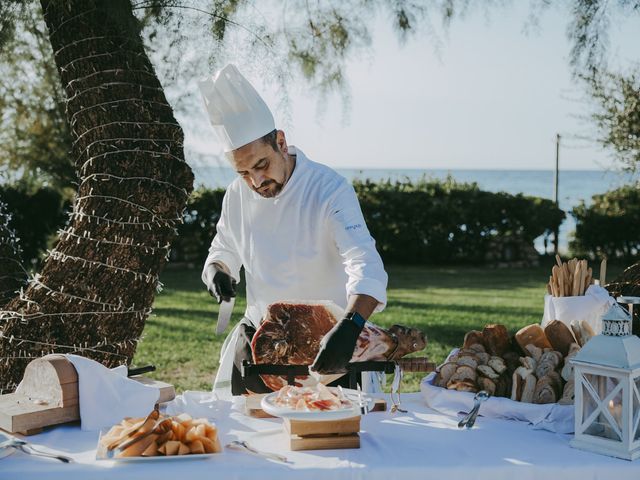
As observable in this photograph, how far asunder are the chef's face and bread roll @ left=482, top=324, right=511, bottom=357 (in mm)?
936

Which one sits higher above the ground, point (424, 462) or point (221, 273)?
point (221, 273)

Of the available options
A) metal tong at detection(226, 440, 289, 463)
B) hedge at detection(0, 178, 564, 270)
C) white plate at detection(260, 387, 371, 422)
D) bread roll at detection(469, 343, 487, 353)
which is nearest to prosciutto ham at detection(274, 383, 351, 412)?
white plate at detection(260, 387, 371, 422)

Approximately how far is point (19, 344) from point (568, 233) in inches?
546

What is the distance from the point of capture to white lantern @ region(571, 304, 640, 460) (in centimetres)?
203

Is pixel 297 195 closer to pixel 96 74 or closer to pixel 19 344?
pixel 96 74

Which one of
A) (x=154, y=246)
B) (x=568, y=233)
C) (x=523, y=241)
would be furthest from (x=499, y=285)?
(x=154, y=246)

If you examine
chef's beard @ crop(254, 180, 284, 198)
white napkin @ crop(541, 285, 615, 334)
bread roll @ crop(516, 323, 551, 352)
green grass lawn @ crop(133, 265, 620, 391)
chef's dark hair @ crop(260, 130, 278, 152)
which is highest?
chef's dark hair @ crop(260, 130, 278, 152)

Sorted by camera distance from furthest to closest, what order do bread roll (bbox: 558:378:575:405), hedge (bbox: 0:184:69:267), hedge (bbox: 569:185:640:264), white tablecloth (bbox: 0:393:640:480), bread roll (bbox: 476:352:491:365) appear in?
hedge (bbox: 569:185:640:264) < hedge (bbox: 0:184:69:267) < bread roll (bbox: 476:352:491:365) < bread roll (bbox: 558:378:575:405) < white tablecloth (bbox: 0:393:640:480)

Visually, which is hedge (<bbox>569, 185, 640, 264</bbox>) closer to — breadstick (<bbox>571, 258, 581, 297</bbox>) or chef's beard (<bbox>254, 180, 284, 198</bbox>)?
breadstick (<bbox>571, 258, 581, 297</bbox>)

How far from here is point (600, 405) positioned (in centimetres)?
209

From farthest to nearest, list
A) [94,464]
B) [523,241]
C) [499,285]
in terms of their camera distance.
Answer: [523,241] < [499,285] < [94,464]

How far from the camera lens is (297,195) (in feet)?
10.2

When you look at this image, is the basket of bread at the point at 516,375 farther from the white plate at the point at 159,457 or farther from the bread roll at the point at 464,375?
the white plate at the point at 159,457

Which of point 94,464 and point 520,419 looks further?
point 520,419
